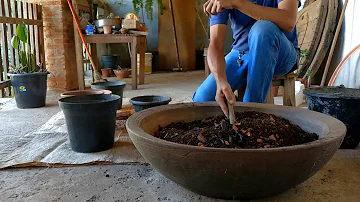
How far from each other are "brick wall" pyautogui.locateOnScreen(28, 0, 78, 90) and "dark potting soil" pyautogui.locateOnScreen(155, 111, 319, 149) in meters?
2.97

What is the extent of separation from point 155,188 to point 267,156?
0.52 meters

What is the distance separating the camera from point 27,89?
9.11 ft

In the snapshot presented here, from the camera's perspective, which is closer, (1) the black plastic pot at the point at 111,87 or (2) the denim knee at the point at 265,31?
(2) the denim knee at the point at 265,31

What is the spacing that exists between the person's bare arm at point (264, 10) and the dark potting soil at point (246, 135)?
438 millimetres

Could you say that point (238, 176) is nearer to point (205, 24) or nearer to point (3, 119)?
point (3, 119)

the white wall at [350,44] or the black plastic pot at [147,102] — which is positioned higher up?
the white wall at [350,44]

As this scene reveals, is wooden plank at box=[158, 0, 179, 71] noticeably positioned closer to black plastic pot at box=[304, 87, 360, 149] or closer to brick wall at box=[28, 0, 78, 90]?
brick wall at box=[28, 0, 78, 90]

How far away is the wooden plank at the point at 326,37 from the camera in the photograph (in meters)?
3.01

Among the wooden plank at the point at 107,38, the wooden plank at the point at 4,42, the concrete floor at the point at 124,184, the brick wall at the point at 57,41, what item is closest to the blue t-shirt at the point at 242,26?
the concrete floor at the point at 124,184

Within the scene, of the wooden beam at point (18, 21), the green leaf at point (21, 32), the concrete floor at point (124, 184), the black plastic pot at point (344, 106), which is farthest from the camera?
the wooden beam at point (18, 21)

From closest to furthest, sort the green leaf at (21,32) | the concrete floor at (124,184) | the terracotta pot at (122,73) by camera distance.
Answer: the concrete floor at (124,184) → the green leaf at (21,32) → the terracotta pot at (122,73)

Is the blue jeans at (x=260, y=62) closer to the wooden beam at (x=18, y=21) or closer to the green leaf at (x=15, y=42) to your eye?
the green leaf at (x=15, y=42)

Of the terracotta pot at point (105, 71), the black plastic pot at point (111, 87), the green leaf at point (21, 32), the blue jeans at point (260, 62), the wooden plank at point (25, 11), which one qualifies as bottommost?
the black plastic pot at point (111, 87)

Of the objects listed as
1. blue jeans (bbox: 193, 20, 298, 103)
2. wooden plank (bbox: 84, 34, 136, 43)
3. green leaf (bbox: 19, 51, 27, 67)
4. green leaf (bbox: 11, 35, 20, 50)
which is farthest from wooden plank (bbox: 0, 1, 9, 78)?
blue jeans (bbox: 193, 20, 298, 103)
